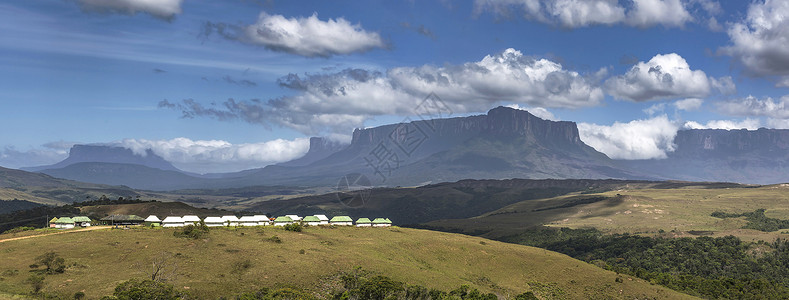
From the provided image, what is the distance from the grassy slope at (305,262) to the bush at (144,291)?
9.99ft

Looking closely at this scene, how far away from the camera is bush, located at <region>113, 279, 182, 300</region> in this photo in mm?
81725

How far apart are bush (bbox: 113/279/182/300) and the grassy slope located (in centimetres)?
304

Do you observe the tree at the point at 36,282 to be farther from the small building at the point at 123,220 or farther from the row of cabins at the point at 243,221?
the small building at the point at 123,220

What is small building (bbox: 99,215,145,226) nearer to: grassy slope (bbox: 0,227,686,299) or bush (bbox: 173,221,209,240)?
grassy slope (bbox: 0,227,686,299)

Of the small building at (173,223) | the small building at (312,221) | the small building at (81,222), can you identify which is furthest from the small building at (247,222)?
the small building at (81,222)

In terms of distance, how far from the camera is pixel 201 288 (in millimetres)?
91312

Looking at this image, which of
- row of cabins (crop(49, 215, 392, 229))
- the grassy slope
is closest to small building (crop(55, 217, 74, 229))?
row of cabins (crop(49, 215, 392, 229))

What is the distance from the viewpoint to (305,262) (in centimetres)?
11031

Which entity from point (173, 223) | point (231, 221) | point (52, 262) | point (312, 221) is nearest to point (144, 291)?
point (52, 262)

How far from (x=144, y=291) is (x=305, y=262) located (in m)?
34.2

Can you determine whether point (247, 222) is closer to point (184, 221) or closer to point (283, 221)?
point (283, 221)

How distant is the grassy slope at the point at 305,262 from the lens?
9438cm

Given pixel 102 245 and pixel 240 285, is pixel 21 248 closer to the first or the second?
pixel 102 245

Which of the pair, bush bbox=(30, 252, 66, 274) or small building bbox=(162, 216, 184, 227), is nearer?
bush bbox=(30, 252, 66, 274)
